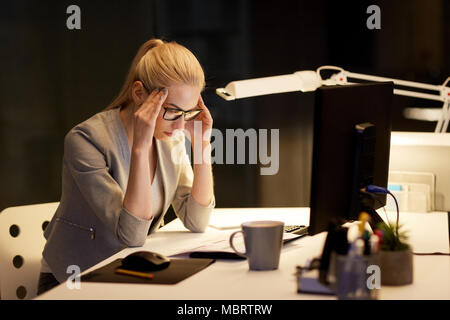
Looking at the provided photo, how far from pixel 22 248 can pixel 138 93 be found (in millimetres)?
611

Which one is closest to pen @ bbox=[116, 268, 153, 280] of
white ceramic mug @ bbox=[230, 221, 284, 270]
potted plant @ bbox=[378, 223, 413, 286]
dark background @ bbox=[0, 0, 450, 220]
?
white ceramic mug @ bbox=[230, 221, 284, 270]

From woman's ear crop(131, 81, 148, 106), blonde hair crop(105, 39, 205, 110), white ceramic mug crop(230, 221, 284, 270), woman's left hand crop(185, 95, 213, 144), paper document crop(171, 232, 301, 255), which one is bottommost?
paper document crop(171, 232, 301, 255)

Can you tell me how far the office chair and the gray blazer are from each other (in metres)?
0.08

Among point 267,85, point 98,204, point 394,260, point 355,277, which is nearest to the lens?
point 355,277

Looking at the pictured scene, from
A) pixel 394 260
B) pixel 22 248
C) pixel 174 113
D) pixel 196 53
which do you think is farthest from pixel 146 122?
pixel 196 53

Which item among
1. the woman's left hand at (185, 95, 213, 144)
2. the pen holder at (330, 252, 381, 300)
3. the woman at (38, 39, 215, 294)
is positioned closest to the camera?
the pen holder at (330, 252, 381, 300)

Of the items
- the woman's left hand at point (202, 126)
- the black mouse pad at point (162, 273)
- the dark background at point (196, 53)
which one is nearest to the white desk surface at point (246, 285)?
the black mouse pad at point (162, 273)

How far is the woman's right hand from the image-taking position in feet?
6.00

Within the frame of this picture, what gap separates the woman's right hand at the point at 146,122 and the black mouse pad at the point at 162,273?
0.36m

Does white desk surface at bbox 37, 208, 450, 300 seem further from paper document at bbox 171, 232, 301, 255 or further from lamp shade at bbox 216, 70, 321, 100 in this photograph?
lamp shade at bbox 216, 70, 321, 100

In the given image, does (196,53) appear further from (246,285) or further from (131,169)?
(246,285)

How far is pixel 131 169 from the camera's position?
182 centimetres

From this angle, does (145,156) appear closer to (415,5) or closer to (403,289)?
(403,289)
